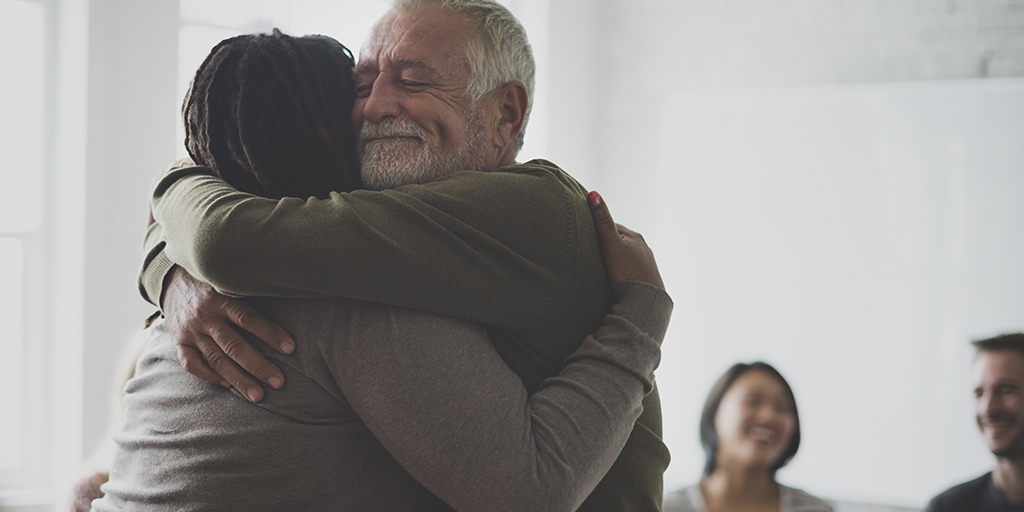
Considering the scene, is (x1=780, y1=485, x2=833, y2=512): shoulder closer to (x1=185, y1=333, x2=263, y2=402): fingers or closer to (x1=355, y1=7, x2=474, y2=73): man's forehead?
(x1=355, y1=7, x2=474, y2=73): man's forehead

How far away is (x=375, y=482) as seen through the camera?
1021mm

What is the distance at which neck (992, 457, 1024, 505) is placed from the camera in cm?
314

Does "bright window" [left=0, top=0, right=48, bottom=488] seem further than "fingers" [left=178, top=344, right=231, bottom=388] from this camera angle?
Yes

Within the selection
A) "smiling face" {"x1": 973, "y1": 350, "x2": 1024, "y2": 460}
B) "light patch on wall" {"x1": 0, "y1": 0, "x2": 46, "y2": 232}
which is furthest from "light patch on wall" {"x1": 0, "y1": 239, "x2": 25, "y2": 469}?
"smiling face" {"x1": 973, "y1": 350, "x2": 1024, "y2": 460}

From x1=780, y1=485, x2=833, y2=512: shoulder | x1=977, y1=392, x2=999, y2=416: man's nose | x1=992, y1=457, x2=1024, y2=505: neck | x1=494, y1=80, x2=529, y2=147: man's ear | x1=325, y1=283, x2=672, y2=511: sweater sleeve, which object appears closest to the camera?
x1=325, y1=283, x2=672, y2=511: sweater sleeve

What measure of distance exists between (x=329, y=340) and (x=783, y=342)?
3797 millimetres

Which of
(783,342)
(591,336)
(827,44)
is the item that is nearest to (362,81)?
(591,336)

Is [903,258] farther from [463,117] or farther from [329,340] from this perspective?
[329,340]

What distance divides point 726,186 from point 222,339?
12.8 ft

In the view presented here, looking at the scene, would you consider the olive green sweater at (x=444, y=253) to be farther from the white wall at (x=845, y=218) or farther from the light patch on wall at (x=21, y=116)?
the white wall at (x=845, y=218)

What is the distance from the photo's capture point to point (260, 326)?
0.99 metres

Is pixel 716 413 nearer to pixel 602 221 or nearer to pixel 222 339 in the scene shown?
pixel 602 221

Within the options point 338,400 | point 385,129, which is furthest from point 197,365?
point 385,129

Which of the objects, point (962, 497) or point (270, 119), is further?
point (962, 497)
